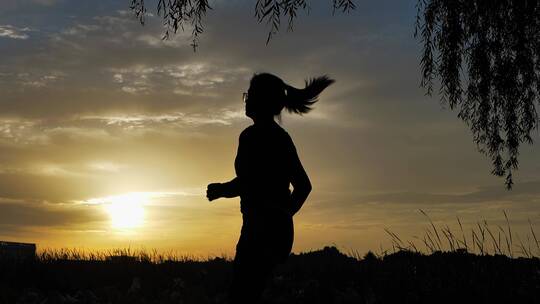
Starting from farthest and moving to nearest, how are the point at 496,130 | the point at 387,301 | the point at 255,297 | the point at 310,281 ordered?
the point at 496,130 → the point at 310,281 → the point at 387,301 → the point at 255,297

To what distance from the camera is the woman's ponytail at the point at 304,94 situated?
5137 millimetres

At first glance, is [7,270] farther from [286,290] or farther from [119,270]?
[286,290]

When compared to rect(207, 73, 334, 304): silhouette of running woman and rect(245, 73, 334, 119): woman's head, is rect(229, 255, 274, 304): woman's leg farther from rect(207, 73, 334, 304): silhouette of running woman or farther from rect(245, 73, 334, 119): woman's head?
rect(245, 73, 334, 119): woman's head

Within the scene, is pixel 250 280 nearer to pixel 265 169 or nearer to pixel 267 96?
pixel 265 169

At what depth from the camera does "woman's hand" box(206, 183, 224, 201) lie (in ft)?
15.9

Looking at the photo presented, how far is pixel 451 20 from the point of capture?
10.7m

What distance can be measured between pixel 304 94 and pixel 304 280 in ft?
17.4

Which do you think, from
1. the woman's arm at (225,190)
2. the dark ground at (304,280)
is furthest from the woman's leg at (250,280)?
the dark ground at (304,280)

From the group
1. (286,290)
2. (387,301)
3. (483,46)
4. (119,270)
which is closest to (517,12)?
(483,46)

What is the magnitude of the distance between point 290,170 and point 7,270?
25.8ft

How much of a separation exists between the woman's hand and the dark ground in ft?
14.8

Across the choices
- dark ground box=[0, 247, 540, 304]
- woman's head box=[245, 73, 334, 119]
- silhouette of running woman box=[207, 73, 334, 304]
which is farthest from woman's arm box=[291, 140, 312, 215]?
dark ground box=[0, 247, 540, 304]

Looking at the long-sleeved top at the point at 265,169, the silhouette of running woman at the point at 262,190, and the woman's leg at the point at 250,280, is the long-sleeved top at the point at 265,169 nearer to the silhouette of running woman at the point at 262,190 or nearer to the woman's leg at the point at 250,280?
the silhouette of running woman at the point at 262,190

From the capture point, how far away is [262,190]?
15.7 feet
